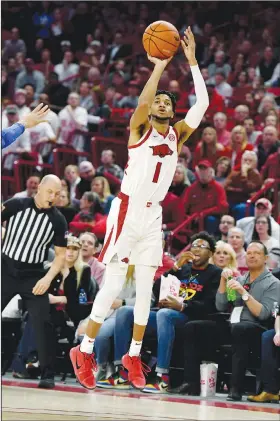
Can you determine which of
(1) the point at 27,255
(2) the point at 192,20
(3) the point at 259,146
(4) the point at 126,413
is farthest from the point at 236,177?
A: (2) the point at 192,20

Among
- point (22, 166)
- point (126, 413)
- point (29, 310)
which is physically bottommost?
point (126, 413)

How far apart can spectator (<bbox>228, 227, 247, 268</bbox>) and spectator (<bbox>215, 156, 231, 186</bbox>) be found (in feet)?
8.10

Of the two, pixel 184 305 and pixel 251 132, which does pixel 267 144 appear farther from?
pixel 184 305

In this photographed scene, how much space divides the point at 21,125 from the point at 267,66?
38.7ft

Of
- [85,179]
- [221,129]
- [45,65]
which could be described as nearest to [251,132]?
[221,129]

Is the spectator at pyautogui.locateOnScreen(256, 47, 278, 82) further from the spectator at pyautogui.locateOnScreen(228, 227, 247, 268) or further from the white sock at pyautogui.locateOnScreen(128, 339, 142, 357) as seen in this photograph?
the white sock at pyautogui.locateOnScreen(128, 339, 142, 357)

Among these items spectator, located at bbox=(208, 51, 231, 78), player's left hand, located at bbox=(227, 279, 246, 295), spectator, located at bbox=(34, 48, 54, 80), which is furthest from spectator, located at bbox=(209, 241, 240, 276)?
spectator, located at bbox=(34, 48, 54, 80)

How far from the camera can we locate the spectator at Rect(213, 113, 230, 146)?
16.8 meters

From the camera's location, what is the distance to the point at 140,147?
28.8 feet

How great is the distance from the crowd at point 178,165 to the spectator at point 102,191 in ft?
0.06

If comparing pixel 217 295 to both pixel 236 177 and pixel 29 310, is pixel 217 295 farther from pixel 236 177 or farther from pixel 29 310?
pixel 236 177

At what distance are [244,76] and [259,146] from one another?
4.63 m

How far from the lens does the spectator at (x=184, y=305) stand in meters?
11.6

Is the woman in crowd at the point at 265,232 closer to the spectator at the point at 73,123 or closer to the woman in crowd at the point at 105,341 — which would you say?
the woman in crowd at the point at 105,341
